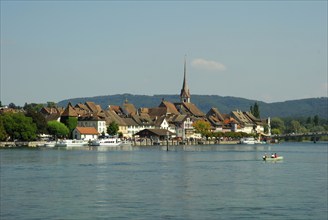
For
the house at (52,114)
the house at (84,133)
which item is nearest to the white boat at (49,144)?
the house at (84,133)

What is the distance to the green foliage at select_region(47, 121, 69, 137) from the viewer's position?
127 meters

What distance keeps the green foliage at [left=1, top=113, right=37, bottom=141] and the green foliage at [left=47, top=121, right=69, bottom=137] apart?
12705 millimetres

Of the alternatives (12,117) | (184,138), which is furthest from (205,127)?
(12,117)

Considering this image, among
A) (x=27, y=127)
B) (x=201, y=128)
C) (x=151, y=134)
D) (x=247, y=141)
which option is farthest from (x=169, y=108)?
(x=27, y=127)

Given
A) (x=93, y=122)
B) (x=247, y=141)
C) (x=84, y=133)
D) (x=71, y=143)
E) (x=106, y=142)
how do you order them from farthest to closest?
(x=247, y=141) < (x=93, y=122) < (x=84, y=133) < (x=106, y=142) < (x=71, y=143)

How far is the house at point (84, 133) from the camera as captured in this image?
441ft

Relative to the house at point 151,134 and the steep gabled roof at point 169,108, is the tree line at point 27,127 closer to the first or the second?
the house at point 151,134

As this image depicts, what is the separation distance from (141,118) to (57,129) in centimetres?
3594

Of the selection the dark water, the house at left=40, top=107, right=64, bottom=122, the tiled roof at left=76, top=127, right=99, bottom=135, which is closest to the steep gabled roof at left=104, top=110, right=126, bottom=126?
the tiled roof at left=76, top=127, right=99, bottom=135

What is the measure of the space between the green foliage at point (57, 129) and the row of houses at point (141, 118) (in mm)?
5023

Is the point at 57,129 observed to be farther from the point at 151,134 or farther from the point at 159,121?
the point at 159,121

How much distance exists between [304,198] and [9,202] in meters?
14.7

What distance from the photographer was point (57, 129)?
126938 mm

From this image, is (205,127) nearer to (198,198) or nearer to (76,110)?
(76,110)
